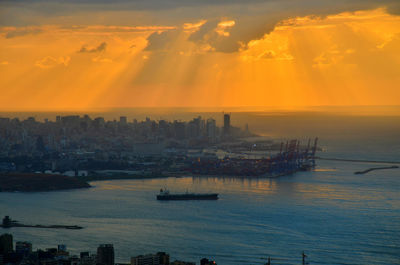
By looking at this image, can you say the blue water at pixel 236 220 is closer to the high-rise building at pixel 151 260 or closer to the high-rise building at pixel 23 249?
the high-rise building at pixel 23 249

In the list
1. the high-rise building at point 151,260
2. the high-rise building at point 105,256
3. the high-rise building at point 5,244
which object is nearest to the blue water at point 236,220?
the high-rise building at point 105,256

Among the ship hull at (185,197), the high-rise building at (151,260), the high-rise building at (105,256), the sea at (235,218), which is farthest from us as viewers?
the ship hull at (185,197)

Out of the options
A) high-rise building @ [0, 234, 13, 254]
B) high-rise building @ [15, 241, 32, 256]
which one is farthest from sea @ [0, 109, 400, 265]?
high-rise building @ [0, 234, 13, 254]

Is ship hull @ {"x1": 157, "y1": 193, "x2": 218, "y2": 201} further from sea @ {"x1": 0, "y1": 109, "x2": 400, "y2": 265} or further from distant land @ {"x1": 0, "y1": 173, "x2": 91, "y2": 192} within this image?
distant land @ {"x1": 0, "y1": 173, "x2": 91, "y2": 192}

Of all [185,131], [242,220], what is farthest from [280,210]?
[185,131]

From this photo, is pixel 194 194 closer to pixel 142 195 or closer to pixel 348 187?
pixel 142 195

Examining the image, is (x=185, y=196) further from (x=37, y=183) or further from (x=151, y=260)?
(x=151, y=260)
